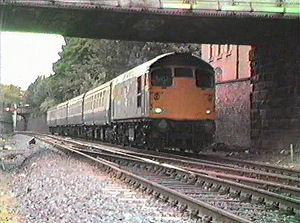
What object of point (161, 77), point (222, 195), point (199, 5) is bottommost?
point (222, 195)

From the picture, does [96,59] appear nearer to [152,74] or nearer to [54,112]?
[54,112]

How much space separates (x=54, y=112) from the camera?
55.3 metres

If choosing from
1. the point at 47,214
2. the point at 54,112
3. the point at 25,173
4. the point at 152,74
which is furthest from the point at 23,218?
the point at 54,112

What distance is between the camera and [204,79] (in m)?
18.8

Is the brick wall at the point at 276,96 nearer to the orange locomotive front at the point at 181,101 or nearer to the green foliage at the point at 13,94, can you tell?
the orange locomotive front at the point at 181,101

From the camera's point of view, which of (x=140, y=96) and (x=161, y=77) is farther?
(x=140, y=96)

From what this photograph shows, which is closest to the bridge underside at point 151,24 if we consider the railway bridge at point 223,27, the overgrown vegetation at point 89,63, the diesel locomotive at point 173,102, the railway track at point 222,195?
the railway bridge at point 223,27

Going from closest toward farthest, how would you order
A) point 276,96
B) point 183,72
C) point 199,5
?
point 199,5 < point 183,72 < point 276,96

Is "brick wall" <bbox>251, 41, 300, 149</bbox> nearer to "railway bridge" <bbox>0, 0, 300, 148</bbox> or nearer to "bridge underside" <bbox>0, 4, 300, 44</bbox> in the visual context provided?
"railway bridge" <bbox>0, 0, 300, 148</bbox>

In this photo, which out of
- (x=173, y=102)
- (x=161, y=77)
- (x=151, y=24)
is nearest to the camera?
(x=151, y=24)

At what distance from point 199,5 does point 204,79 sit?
12.5ft

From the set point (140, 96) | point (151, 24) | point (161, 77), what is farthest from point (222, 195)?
point (140, 96)

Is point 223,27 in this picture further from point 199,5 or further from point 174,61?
point 199,5

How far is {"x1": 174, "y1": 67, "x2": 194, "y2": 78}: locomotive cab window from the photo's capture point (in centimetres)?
1838
